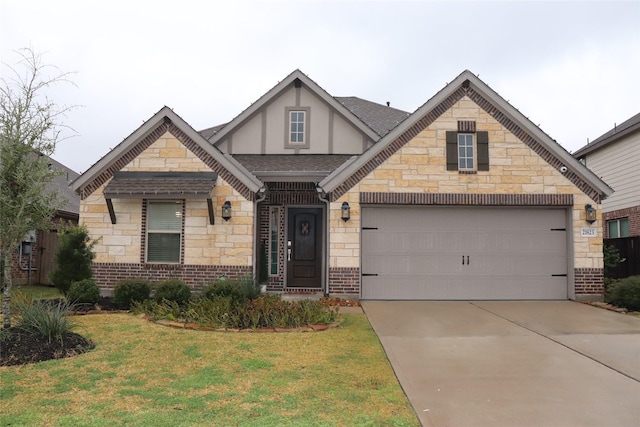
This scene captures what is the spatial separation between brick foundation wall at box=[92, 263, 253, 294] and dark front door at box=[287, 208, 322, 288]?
2056 mm

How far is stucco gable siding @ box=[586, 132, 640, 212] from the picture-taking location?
16.0 meters

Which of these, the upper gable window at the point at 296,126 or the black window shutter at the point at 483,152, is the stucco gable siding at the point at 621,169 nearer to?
the black window shutter at the point at 483,152

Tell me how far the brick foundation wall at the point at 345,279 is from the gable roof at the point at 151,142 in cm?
292

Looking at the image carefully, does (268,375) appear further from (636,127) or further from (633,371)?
(636,127)

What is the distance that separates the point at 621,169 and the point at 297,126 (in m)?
12.4

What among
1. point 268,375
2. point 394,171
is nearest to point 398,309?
point 394,171

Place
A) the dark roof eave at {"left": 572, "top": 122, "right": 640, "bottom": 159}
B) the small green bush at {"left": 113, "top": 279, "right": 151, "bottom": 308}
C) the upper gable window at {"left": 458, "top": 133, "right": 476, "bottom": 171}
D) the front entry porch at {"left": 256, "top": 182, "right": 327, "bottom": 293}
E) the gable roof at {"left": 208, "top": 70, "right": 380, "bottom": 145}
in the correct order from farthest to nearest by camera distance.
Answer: the dark roof eave at {"left": 572, "top": 122, "right": 640, "bottom": 159}, the gable roof at {"left": 208, "top": 70, "right": 380, "bottom": 145}, the front entry porch at {"left": 256, "top": 182, "right": 327, "bottom": 293}, the upper gable window at {"left": 458, "top": 133, "right": 476, "bottom": 171}, the small green bush at {"left": 113, "top": 279, "right": 151, "bottom": 308}

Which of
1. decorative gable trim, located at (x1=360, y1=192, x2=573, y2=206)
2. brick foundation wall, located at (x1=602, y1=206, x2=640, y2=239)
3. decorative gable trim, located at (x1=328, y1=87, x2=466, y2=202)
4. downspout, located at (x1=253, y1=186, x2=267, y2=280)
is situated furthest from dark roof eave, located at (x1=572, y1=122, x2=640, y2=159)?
downspout, located at (x1=253, y1=186, x2=267, y2=280)

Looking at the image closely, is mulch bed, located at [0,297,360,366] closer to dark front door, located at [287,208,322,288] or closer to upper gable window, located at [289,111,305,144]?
dark front door, located at [287,208,322,288]

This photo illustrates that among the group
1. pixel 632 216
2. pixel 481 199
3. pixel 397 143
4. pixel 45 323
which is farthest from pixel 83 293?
pixel 632 216

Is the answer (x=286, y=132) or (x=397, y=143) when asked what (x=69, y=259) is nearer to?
(x=286, y=132)

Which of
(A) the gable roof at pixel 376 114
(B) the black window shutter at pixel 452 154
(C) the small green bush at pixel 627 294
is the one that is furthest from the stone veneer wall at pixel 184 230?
(C) the small green bush at pixel 627 294

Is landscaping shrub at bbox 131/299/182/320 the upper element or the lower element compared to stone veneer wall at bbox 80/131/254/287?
lower

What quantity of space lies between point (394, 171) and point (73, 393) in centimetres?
876
